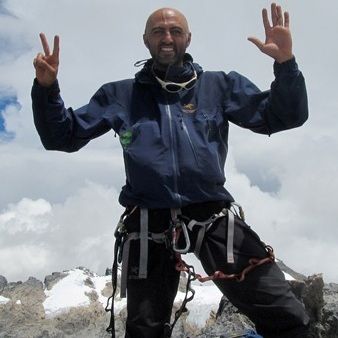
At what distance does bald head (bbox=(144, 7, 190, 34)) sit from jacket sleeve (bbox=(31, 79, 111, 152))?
0.97 metres

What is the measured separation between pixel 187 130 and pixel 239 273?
4.92 feet

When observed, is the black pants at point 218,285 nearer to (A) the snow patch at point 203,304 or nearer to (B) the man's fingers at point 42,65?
(B) the man's fingers at point 42,65

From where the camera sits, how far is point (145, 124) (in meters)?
5.93

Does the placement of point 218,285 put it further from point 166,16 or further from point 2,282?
point 2,282

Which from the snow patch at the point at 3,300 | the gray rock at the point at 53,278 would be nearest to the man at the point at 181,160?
the snow patch at the point at 3,300

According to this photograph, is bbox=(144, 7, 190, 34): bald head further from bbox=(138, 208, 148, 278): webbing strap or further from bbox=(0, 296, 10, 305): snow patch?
bbox=(0, 296, 10, 305): snow patch

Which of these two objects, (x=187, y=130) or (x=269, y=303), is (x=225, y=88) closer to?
(x=187, y=130)

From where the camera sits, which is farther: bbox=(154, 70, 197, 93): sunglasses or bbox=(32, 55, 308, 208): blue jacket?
bbox=(154, 70, 197, 93): sunglasses

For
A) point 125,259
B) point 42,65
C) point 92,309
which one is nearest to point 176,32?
point 42,65

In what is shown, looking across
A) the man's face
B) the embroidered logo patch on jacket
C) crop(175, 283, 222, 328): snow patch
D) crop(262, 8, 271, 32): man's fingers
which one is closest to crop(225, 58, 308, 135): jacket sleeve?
the embroidered logo patch on jacket

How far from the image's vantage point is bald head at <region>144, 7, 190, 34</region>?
6359 mm

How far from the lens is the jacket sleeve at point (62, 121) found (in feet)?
19.3

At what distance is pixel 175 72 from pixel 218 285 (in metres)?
2.25

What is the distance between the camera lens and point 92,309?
119 metres
